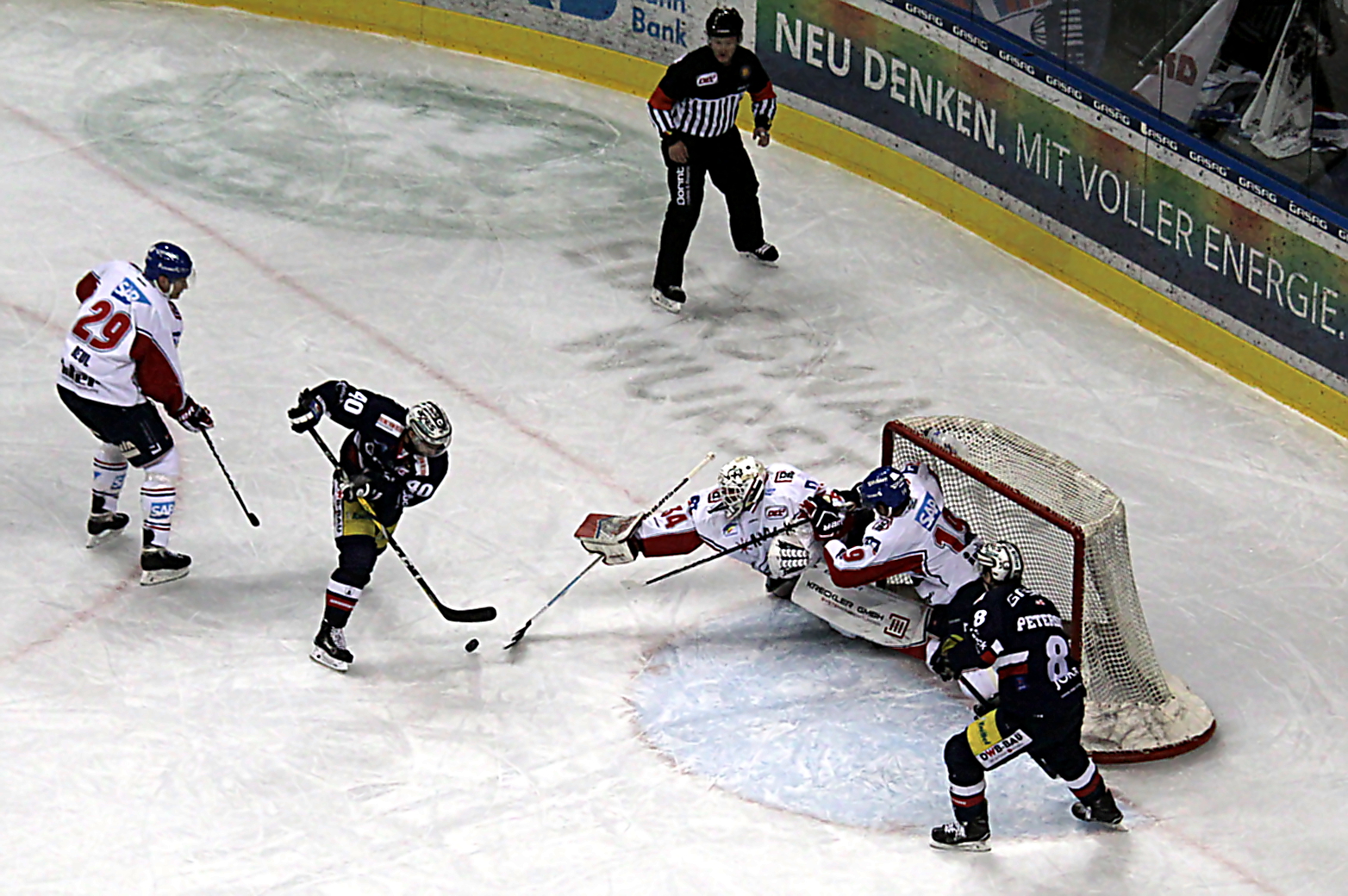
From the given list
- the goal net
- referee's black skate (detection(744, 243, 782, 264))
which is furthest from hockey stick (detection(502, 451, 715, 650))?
referee's black skate (detection(744, 243, 782, 264))

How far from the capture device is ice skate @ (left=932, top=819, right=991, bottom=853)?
597 centimetres

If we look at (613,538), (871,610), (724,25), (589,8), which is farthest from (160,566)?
(589,8)

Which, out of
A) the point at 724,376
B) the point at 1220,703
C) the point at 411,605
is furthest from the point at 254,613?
the point at 1220,703

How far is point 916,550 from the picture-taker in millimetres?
6555

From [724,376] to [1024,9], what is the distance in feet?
7.62

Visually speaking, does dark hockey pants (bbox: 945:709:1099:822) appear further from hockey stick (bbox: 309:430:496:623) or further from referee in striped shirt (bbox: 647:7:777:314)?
referee in striped shirt (bbox: 647:7:777:314)

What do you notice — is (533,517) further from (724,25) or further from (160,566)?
(724,25)

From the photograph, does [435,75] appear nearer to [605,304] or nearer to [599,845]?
[605,304]

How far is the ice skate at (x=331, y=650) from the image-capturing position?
21.8ft

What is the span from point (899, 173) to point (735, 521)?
154 inches

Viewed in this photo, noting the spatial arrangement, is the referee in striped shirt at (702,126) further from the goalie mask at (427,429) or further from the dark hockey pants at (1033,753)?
the dark hockey pants at (1033,753)

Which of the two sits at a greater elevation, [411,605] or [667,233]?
[667,233]

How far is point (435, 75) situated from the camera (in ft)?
37.0

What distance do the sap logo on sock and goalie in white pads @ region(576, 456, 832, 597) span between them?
190 inches
